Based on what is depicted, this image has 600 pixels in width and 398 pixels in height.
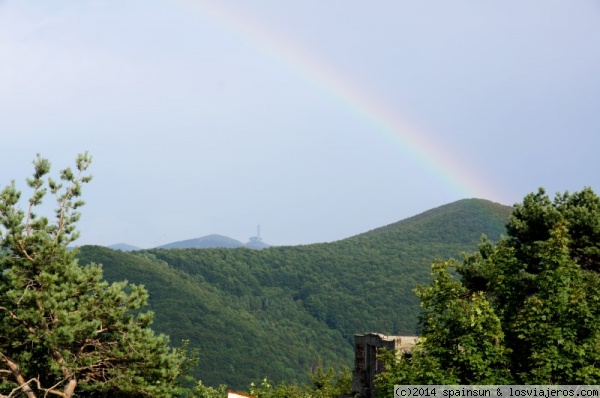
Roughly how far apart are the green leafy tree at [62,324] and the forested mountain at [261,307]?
3603 inches

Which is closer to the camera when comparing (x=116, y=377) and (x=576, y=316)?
(x=576, y=316)

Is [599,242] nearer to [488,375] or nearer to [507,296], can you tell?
[507,296]

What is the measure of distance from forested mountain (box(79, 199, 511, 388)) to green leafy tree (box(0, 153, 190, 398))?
91521 mm

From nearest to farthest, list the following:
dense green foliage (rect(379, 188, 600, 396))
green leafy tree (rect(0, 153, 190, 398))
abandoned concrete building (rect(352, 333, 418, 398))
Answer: dense green foliage (rect(379, 188, 600, 396)) < green leafy tree (rect(0, 153, 190, 398)) < abandoned concrete building (rect(352, 333, 418, 398))

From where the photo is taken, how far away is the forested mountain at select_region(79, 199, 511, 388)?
446 ft

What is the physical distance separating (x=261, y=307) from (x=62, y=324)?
6383 inches

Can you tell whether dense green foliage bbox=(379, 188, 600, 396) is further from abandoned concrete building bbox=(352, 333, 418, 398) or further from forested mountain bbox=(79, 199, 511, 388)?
forested mountain bbox=(79, 199, 511, 388)

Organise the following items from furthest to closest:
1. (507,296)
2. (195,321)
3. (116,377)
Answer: (195,321)
(116,377)
(507,296)

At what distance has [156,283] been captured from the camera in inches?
6014

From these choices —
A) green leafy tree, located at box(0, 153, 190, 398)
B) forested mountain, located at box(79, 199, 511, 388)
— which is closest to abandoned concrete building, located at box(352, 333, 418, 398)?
green leafy tree, located at box(0, 153, 190, 398)

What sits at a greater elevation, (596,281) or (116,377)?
(596,281)

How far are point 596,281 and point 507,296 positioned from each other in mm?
3045

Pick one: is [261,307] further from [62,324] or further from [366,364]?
[62,324]

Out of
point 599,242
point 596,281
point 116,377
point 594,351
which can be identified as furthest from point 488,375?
point 599,242
